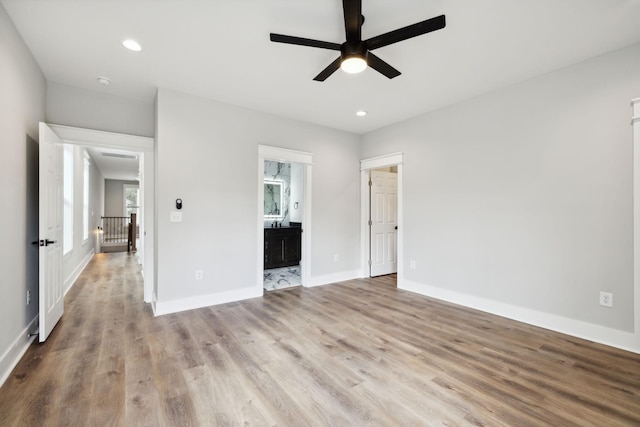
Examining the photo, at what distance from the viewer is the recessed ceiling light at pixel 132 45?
2.46 meters

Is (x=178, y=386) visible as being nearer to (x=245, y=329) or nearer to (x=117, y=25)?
(x=245, y=329)

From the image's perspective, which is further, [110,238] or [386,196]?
[110,238]

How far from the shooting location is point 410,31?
189 centimetres

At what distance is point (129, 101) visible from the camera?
3.68m

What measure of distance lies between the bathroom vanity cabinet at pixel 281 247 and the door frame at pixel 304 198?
135 cm

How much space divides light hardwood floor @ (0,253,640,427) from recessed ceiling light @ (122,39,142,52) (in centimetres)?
272

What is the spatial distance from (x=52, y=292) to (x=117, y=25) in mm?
2643

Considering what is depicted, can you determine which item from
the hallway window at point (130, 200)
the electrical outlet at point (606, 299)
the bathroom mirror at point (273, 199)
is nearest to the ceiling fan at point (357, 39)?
the electrical outlet at point (606, 299)

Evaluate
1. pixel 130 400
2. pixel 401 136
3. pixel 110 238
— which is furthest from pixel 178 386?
pixel 110 238

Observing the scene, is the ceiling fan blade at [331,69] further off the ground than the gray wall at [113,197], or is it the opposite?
the ceiling fan blade at [331,69]

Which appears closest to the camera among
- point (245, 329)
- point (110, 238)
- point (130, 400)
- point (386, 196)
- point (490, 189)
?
point (130, 400)

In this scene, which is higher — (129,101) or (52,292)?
(129,101)

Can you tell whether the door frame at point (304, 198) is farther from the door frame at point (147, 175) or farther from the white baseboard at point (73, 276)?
the white baseboard at point (73, 276)

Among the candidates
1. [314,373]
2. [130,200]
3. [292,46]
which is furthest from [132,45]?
[130,200]
